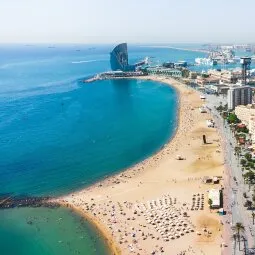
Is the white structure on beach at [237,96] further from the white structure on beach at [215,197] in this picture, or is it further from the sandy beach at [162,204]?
the white structure on beach at [215,197]

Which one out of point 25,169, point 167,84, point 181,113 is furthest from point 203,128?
point 167,84

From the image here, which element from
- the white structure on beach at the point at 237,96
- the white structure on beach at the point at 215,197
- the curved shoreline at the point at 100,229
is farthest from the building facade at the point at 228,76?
the curved shoreline at the point at 100,229

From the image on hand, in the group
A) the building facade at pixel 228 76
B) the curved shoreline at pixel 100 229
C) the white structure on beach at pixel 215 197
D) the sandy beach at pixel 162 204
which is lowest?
the curved shoreline at pixel 100 229

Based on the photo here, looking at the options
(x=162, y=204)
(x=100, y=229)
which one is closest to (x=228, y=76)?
(x=162, y=204)

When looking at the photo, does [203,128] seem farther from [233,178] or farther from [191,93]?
[191,93]

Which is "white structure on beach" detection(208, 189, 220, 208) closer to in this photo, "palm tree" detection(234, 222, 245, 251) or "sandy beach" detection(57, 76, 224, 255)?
"sandy beach" detection(57, 76, 224, 255)

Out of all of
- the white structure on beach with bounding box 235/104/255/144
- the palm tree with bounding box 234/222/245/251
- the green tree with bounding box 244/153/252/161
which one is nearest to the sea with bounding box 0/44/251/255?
the palm tree with bounding box 234/222/245/251
